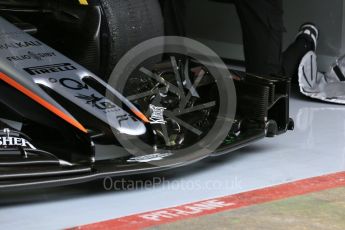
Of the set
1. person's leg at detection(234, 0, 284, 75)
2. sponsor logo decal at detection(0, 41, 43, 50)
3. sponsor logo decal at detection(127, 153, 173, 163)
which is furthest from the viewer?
person's leg at detection(234, 0, 284, 75)

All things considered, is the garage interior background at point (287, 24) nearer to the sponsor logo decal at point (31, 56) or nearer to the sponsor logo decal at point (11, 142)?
the sponsor logo decal at point (31, 56)

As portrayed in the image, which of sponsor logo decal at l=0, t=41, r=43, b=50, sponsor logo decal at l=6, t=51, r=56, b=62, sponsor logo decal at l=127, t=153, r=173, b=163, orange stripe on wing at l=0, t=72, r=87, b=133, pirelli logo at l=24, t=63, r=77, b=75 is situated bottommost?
sponsor logo decal at l=127, t=153, r=173, b=163

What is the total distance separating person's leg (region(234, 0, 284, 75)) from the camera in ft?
12.0

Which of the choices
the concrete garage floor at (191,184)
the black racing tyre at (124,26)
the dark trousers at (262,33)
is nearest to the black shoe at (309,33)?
the dark trousers at (262,33)

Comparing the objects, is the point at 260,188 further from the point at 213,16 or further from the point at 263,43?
the point at 213,16

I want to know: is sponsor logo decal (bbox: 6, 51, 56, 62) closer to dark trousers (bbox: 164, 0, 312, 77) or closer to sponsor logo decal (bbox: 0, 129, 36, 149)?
sponsor logo decal (bbox: 0, 129, 36, 149)

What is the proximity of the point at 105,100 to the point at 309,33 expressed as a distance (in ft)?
7.17

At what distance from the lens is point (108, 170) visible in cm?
228

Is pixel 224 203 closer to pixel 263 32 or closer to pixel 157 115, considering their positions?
pixel 157 115

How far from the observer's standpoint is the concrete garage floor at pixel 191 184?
220 centimetres

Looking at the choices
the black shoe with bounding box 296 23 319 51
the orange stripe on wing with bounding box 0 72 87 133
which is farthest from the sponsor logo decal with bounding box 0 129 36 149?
the black shoe with bounding box 296 23 319 51

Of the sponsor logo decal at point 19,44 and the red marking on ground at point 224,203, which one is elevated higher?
the sponsor logo decal at point 19,44

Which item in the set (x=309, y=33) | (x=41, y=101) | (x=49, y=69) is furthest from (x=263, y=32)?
(x=41, y=101)

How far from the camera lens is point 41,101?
2.36m
